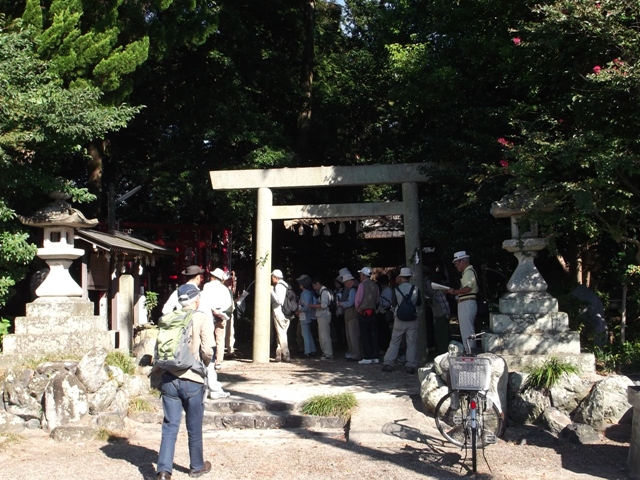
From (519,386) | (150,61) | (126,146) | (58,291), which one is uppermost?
(150,61)

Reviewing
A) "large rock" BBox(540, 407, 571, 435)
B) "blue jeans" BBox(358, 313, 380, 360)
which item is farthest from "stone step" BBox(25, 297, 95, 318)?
"large rock" BBox(540, 407, 571, 435)

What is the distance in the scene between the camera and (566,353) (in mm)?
8383

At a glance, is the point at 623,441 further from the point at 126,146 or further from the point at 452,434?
the point at 126,146

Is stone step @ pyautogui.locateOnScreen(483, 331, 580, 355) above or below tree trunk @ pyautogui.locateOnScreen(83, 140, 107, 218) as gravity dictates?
below

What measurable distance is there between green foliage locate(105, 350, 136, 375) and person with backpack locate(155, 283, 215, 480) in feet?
10.7

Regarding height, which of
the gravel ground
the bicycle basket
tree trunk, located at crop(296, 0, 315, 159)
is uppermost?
tree trunk, located at crop(296, 0, 315, 159)

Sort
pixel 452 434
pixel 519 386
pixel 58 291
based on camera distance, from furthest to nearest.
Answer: pixel 58 291
pixel 519 386
pixel 452 434

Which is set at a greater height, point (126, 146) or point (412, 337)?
point (126, 146)

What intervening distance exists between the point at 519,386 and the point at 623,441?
50.7 inches

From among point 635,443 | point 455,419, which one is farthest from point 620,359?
point 455,419

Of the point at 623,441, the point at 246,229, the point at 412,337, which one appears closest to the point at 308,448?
the point at 623,441

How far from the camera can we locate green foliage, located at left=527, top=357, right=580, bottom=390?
25.6 ft

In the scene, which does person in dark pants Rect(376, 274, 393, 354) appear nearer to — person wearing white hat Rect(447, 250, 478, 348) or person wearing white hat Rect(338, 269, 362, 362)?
person wearing white hat Rect(338, 269, 362, 362)

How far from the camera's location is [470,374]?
6.48 meters
